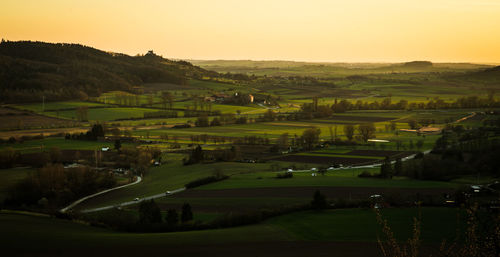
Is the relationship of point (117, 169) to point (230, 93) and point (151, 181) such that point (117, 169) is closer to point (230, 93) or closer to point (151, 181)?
Answer: point (151, 181)

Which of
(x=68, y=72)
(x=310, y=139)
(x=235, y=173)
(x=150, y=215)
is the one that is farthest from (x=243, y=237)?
(x=68, y=72)

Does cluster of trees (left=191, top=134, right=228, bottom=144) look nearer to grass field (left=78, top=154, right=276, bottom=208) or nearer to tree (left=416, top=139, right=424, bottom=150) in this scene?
grass field (left=78, top=154, right=276, bottom=208)

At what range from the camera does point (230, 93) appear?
133 metres

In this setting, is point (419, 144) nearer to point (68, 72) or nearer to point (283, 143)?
point (283, 143)

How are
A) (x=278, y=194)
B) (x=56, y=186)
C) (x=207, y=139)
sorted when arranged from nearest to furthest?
(x=278, y=194) → (x=56, y=186) → (x=207, y=139)

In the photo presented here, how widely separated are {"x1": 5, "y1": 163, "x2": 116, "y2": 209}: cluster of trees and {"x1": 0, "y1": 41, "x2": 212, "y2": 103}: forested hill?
198 feet

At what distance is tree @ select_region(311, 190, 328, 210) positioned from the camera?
34.8 metres

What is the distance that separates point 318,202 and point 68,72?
377 feet

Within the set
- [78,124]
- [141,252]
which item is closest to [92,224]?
[141,252]

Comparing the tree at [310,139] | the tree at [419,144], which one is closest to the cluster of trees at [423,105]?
the tree at [310,139]

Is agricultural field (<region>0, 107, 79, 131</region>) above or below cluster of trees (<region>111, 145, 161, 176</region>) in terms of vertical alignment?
above

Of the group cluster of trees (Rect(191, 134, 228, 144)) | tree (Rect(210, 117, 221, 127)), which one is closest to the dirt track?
cluster of trees (Rect(191, 134, 228, 144))

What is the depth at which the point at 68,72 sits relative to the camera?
441 ft

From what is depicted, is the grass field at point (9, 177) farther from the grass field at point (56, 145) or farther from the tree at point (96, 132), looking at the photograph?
the tree at point (96, 132)
